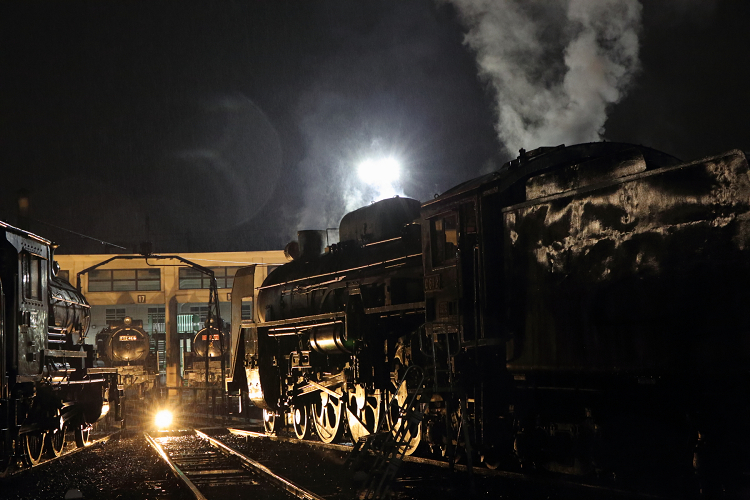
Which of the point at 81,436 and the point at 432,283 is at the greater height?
the point at 432,283

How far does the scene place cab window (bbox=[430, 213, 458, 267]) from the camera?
9.84m

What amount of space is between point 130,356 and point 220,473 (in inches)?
865

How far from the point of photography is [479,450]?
30.4ft

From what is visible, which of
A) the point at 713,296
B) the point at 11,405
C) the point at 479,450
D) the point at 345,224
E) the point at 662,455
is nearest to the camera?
the point at 713,296

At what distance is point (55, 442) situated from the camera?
46.1 ft

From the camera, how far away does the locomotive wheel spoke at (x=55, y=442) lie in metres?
13.5

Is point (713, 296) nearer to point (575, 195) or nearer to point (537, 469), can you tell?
point (575, 195)

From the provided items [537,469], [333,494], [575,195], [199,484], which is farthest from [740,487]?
[199,484]

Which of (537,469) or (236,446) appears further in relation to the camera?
(236,446)

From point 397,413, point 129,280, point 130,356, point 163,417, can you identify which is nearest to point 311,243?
point 397,413

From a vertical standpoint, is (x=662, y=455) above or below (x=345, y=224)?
below

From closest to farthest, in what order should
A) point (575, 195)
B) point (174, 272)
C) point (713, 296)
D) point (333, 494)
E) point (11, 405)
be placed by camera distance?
point (713, 296) → point (575, 195) → point (333, 494) → point (11, 405) → point (174, 272)

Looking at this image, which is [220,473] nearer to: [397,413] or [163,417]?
[397,413]

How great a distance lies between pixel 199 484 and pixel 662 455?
5.56 m
